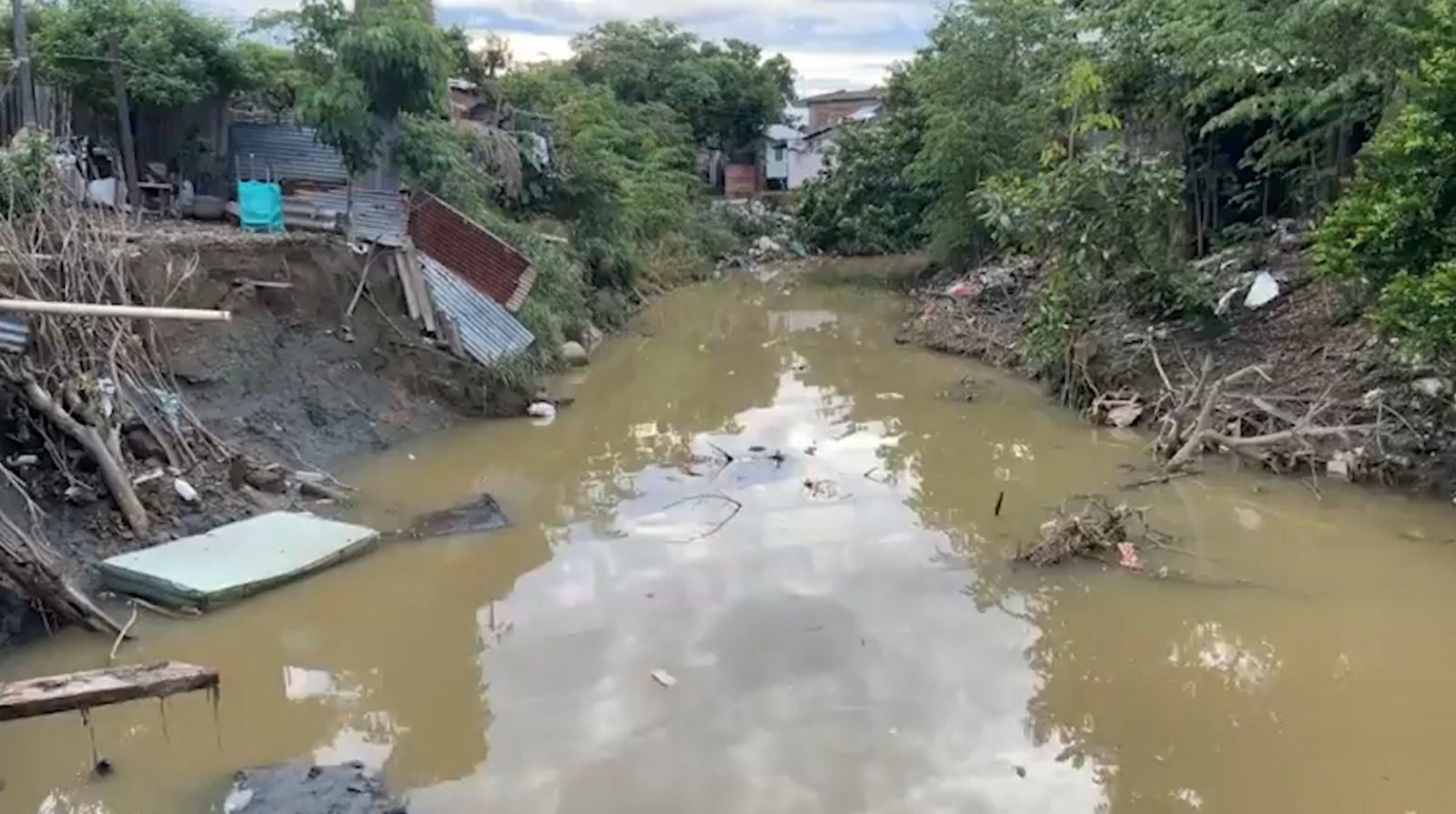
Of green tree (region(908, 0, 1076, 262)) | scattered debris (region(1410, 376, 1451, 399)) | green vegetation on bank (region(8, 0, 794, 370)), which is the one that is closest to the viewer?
scattered debris (region(1410, 376, 1451, 399))

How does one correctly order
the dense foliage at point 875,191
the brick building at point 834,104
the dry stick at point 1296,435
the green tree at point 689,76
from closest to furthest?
the dry stick at point 1296,435 < the dense foliage at point 875,191 < the green tree at point 689,76 < the brick building at point 834,104

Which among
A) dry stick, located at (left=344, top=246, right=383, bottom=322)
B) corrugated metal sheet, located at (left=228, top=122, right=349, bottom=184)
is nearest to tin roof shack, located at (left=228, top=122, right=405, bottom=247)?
corrugated metal sheet, located at (left=228, top=122, right=349, bottom=184)

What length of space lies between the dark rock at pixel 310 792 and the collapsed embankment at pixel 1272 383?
23.8 feet

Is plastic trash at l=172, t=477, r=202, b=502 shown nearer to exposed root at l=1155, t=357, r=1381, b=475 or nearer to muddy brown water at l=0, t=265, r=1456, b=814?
muddy brown water at l=0, t=265, r=1456, b=814

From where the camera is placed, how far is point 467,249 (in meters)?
13.0

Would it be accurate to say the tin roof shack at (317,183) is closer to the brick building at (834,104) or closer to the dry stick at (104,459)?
the dry stick at (104,459)

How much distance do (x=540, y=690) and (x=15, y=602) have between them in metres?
2.91

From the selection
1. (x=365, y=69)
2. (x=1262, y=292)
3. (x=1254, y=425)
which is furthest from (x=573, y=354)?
(x=1254, y=425)

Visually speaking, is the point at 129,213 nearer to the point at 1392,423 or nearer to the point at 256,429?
the point at 256,429

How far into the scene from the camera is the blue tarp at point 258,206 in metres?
12.9

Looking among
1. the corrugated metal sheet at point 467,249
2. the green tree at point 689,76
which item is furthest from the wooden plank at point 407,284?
the green tree at point 689,76

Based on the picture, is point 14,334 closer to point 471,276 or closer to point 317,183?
point 471,276

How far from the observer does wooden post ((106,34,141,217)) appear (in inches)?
534

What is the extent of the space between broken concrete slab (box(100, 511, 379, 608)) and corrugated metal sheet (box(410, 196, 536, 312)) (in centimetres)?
506
